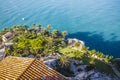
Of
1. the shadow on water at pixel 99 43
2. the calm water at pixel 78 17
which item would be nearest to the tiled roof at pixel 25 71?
the shadow on water at pixel 99 43

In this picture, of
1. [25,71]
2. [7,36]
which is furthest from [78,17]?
[25,71]

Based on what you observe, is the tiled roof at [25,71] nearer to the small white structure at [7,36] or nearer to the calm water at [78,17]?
the small white structure at [7,36]

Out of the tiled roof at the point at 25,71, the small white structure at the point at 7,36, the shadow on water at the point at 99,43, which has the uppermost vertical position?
the tiled roof at the point at 25,71

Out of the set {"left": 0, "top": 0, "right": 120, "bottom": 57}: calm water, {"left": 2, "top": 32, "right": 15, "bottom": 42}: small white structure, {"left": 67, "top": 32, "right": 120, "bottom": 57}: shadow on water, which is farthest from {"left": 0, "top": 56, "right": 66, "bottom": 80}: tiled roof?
{"left": 0, "top": 0, "right": 120, "bottom": 57}: calm water

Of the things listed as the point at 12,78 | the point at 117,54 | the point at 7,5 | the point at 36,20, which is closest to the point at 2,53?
the point at 117,54

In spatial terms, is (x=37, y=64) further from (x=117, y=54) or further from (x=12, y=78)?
(x=117, y=54)

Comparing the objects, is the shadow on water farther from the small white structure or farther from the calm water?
the small white structure
